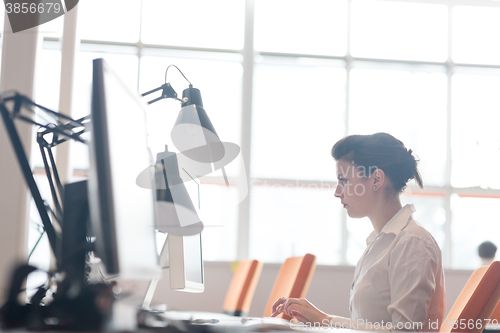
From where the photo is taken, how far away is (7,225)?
4.78 ft

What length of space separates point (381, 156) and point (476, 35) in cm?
425

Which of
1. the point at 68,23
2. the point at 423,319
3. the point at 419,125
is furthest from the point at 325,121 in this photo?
the point at 423,319

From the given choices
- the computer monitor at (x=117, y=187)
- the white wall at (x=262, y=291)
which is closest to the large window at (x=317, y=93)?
the white wall at (x=262, y=291)

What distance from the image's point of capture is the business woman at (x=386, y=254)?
1.38 meters

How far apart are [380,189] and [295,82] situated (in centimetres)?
344

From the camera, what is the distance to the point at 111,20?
16.3 ft

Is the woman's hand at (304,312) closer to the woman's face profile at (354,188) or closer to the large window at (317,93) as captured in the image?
the woman's face profile at (354,188)

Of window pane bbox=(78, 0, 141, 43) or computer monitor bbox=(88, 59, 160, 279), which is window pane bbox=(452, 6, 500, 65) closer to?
window pane bbox=(78, 0, 141, 43)

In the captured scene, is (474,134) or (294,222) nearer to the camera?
(294,222)

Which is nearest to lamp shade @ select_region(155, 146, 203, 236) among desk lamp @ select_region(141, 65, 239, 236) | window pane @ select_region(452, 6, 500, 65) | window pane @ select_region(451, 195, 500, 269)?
desk lamp @ select_region(141, 65, 239, 236)

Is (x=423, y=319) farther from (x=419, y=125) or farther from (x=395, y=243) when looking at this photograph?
(x=419, y=125)

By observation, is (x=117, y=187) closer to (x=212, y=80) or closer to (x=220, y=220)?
(x=220, y=220)

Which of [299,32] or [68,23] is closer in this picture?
[68,23]

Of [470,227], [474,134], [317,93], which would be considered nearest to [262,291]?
[317,93]
